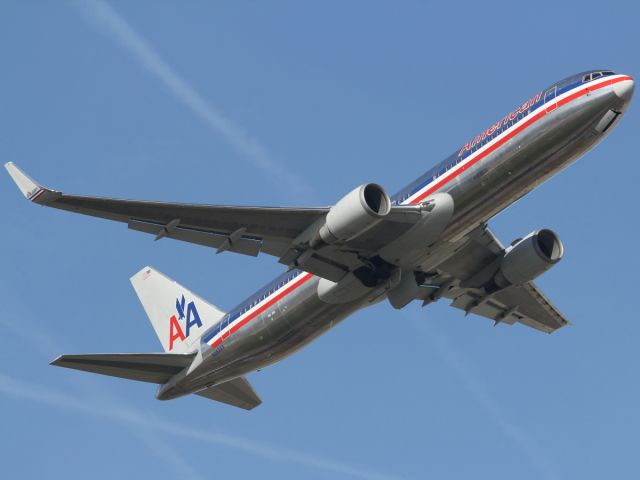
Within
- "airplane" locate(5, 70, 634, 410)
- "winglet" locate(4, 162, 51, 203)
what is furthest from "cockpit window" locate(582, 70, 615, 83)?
"winglet" locate(4, 162, 51, 203)

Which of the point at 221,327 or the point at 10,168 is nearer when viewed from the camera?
the point at 10,168

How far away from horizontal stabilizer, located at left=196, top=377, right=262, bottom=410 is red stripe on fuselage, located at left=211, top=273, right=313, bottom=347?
13.5 feet

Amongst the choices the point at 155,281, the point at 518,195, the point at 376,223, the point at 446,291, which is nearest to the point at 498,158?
the point at 518,195

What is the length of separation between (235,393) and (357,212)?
568 inches

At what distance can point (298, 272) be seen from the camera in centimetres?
4247

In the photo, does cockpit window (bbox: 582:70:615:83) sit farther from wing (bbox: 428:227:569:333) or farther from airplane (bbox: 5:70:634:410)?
wing (bbox: 428:227:569:333)

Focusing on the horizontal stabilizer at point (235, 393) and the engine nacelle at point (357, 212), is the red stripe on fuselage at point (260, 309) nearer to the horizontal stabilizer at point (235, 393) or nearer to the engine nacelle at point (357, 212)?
the horizontal stabilizer at point (235, 393)

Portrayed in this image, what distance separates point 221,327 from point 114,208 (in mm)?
9708

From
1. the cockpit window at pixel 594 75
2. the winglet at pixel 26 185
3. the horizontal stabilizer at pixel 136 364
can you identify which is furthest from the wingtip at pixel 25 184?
the cockpit window at pixel 594 75

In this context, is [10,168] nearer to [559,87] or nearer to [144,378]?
[144,378]

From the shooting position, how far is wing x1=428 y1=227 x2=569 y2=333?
145ft

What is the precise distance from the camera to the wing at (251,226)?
121 ft

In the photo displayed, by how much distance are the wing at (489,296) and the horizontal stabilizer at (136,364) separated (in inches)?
452

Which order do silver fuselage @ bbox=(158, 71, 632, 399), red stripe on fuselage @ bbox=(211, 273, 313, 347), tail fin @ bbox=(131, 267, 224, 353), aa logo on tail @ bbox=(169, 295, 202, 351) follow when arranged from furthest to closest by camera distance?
aa logo on tail @ bbox=(169, 295, 202, 351), tail fin @ bbox=(131, 267, 224, 353), red stripe on fuselage @ bbox=(211, 273, 313, 347), silver fuselage @ bbox=(158, 71, 632, 399)
